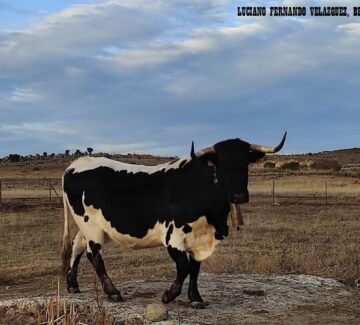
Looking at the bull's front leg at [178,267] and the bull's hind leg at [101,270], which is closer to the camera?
the bull's front leg at [178,267]

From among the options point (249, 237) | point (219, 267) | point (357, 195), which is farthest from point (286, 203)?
point (219, 267)

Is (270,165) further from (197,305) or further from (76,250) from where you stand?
(197,305)

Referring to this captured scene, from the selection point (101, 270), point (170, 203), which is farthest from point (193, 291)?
point (101, 270)

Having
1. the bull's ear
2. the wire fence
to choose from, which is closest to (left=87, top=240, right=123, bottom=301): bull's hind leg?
the bull's ear

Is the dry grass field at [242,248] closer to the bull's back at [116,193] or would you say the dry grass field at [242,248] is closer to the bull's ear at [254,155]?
the bull's back at [116,193]

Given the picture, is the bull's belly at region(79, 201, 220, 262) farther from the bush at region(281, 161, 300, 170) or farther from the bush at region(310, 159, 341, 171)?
the bush at region(281, 161, 300, 170)

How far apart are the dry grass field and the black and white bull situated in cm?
228

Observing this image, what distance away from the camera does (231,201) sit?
8617 millimetres

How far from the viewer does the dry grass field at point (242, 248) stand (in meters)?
13.6

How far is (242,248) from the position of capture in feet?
60.2

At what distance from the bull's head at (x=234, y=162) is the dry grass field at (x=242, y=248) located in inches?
164

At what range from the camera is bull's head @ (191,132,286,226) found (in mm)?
8570

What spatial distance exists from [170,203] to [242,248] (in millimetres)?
9455

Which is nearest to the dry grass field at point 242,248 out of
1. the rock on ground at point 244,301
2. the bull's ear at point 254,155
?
the rock on ground at point 244,301
